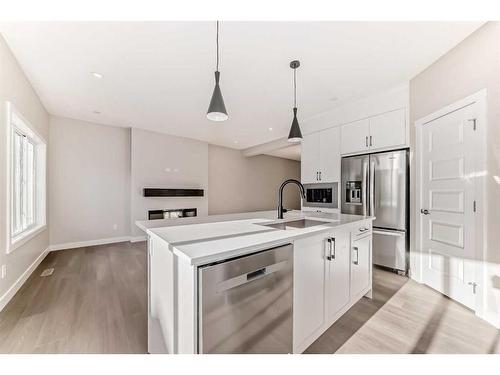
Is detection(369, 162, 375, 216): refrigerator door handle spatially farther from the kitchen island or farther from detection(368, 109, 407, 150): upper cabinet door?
the kitchen island

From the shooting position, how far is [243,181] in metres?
7.54

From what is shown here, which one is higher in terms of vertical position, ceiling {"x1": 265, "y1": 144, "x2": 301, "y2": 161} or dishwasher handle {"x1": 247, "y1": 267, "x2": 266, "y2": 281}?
ceiling {"x1": 265, "y1": 144, "x2": 301, "y2": 161}

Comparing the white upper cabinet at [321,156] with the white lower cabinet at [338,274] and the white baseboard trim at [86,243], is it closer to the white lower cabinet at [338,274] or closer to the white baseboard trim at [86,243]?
the white lower cabinet at [338,274]

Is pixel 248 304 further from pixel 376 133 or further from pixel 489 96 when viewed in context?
pixel 376 133

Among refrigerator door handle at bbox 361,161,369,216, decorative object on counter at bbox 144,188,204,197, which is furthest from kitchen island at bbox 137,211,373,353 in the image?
decorative object on counter at bbox 144,188,204,197

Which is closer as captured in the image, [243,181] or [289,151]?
[289,151]

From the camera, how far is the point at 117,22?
1843 mm

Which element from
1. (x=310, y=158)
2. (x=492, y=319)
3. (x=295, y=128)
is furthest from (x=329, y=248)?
(x=310, y=158)

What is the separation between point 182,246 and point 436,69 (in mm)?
3267

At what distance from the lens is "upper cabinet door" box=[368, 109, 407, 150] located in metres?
2.92

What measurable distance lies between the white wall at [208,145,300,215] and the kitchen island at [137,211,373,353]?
203 inches

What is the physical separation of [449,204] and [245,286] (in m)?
2.52
